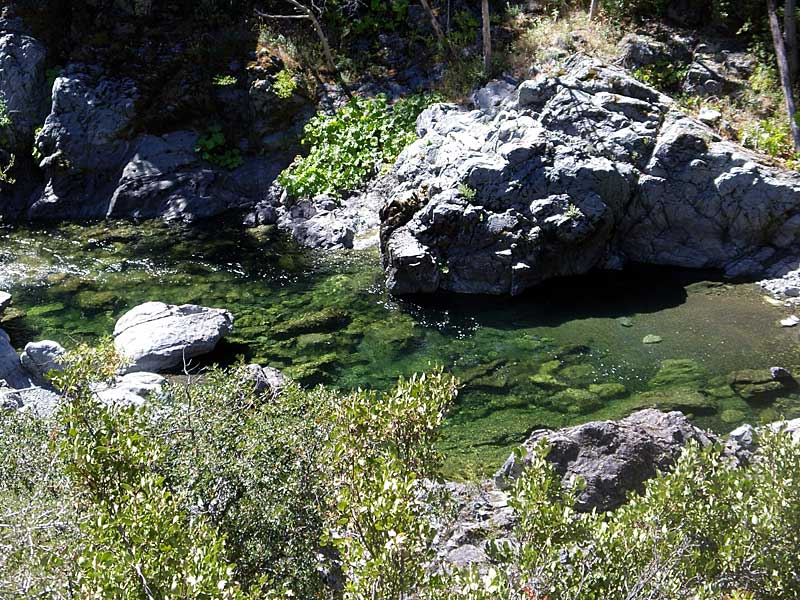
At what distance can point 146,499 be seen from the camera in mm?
3580

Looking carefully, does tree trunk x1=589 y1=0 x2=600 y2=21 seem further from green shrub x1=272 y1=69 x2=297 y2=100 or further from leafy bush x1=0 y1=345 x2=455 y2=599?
leafy bush x1=0 y1=345 x2=455 y2=599

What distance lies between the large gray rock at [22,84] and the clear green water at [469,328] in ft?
19.2

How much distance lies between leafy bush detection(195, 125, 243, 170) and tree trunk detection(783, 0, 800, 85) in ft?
47.6

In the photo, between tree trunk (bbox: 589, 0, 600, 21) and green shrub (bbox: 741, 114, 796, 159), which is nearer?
green shrub (bbox: 741, 114, 796, 159)

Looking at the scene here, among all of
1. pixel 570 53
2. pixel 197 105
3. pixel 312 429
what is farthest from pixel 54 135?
pixel 312 429

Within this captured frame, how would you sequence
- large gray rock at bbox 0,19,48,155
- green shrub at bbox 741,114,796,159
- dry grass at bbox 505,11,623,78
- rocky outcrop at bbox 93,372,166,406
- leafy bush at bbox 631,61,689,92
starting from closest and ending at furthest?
rocky outcrop at bbox 93,372,166,406 < green shrub at bbox 741,114,796,159 < leafy bush at bbox 631,61,689,92 < dry grass at bbox 505,11,623,78 < large gray rock at bbox 0,19,48,155

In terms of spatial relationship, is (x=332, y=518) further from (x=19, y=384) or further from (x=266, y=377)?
(x=19, y=384)

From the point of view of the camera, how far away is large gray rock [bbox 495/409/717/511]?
259 inches

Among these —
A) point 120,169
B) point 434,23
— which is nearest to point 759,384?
point 434,23

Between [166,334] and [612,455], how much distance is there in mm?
7340

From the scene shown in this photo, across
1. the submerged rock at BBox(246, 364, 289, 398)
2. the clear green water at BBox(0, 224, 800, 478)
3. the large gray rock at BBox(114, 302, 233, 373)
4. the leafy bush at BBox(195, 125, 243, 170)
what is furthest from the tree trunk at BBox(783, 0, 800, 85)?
the leafy bush at BBox(195, 125, 243, 170)

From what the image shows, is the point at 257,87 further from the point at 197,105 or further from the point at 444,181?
the point at 444,181

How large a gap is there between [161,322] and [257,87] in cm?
1137

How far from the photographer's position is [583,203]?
13.3 metres
